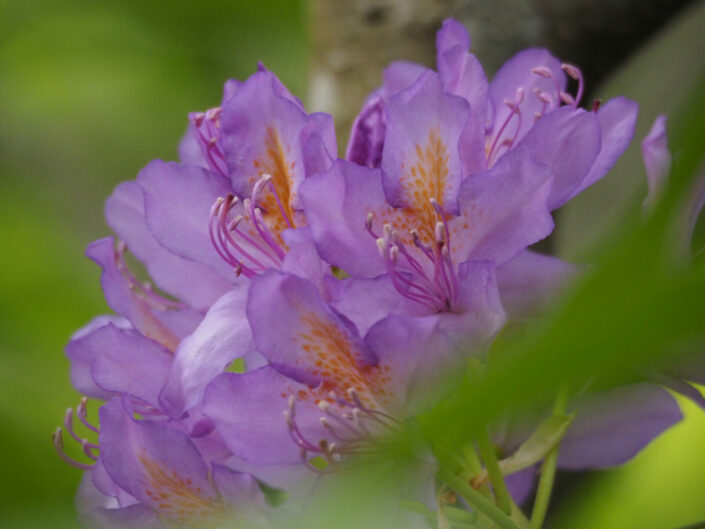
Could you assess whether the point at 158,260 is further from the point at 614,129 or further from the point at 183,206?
the point at 614,129

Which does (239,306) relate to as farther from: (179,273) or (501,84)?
(501,84)

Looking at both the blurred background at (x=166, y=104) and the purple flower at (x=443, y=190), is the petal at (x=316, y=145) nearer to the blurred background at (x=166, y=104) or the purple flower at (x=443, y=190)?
the purple flower at (x=443, y=190)

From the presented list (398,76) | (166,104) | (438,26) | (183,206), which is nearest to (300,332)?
(183,206)

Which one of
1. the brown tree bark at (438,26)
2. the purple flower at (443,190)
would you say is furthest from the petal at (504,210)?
the brown tree bark at (438,26)

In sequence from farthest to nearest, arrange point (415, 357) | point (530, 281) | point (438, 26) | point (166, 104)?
point (166, 104) < point (438, 26) < point (530, 281) < point (415, 357)

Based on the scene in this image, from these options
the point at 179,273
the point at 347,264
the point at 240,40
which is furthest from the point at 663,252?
the point at 240,40

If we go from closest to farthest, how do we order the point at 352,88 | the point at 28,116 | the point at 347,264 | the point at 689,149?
the point at 689,149 < the point at 347,264 < the point at 352,88 < the point at 28,116

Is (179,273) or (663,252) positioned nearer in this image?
(663,252)
